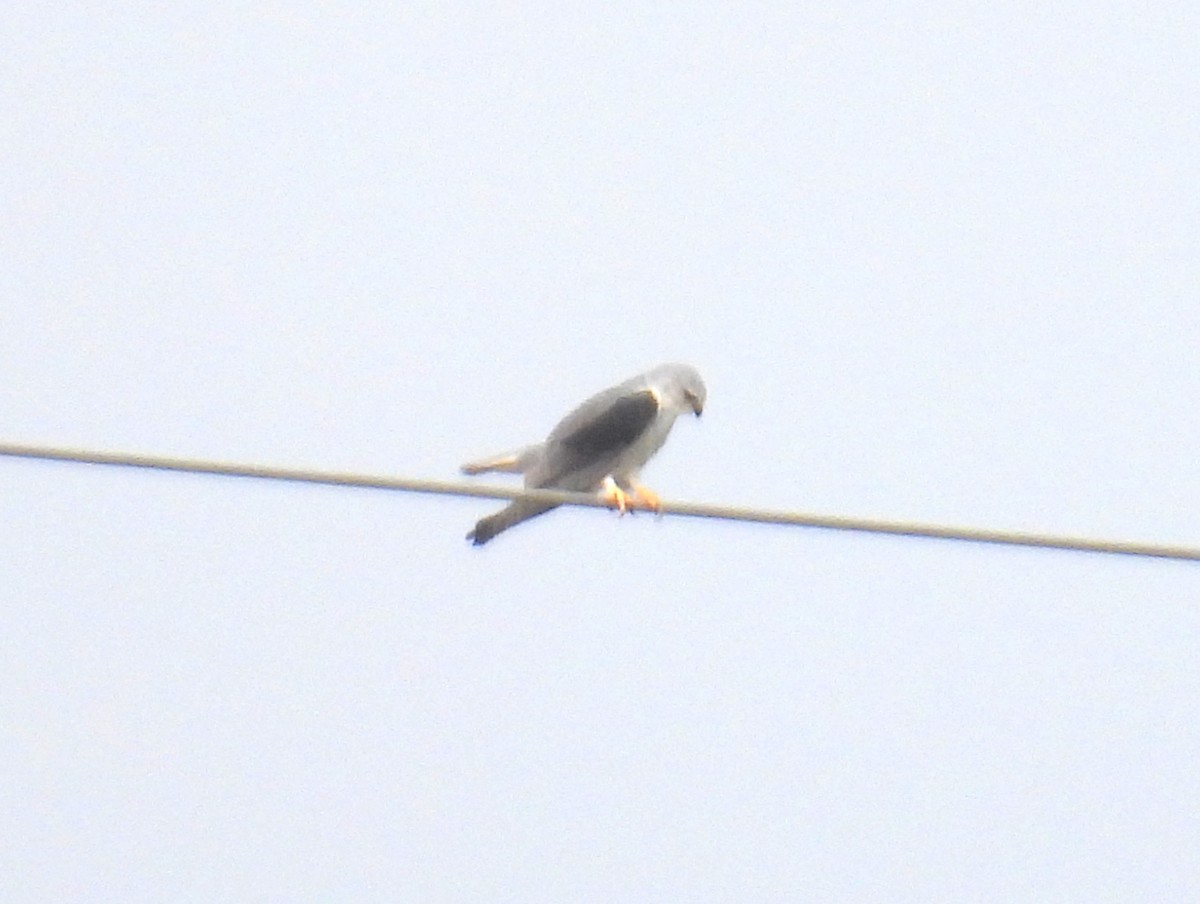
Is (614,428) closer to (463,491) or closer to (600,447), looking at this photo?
(600,447)

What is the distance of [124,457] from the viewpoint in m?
8.16

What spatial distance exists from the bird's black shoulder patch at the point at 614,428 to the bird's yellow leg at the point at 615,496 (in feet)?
0.60

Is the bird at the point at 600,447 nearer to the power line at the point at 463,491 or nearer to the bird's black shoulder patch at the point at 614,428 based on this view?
the bird's black shoulder patch at the point at 614,428

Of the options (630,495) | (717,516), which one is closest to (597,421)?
(630,495)

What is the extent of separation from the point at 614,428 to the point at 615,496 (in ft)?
1.91

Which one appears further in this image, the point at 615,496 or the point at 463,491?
the point at 615,496

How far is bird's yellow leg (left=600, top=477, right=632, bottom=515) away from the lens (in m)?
11.1

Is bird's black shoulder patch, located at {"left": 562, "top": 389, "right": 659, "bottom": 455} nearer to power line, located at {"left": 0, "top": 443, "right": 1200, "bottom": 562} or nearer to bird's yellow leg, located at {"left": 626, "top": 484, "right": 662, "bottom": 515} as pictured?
bird's yellow leg, located at {"left": 626, "top": 484, "right": 662, "bottom": 515}

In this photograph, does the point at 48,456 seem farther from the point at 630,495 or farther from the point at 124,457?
the point at 630,495

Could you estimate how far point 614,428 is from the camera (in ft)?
38.7

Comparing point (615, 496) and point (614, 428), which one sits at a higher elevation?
point (614, 428)

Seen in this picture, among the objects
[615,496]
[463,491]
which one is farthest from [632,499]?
[463,491]

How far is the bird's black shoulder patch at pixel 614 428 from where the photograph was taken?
11766 millimetres

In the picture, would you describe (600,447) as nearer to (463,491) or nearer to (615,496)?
(615,496)
